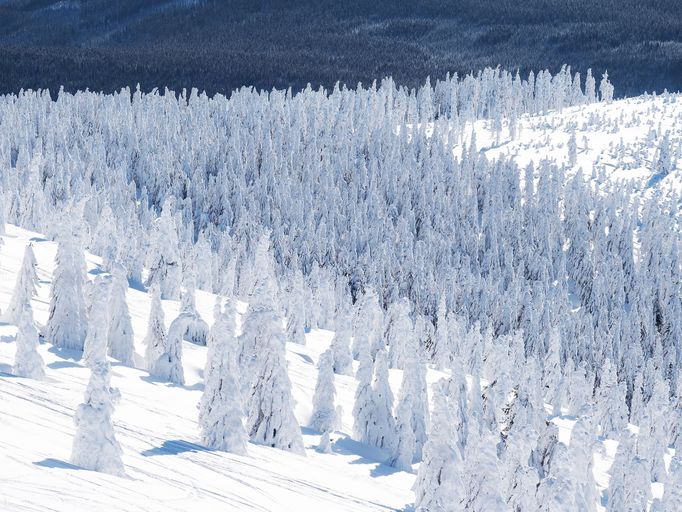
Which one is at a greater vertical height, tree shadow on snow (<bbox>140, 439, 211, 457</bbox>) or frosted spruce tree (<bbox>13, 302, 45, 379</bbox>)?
frosted spruce tree (<bbox>13, 302, 45, 379</bbox>)

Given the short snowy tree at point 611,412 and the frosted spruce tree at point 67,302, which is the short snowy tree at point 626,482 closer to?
the frosted spruce tree at point 67,302

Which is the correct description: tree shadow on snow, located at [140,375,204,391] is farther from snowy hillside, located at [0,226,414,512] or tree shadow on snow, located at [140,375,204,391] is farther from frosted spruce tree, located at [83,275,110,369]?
frosted spruce tree, located at [83,275,110,369]

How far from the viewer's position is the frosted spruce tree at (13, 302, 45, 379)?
38688 millimetres

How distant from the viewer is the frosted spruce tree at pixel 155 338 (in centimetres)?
4912

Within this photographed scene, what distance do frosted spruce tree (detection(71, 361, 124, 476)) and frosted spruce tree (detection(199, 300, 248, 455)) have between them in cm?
660

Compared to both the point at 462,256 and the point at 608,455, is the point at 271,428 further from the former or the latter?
the point at 462,256

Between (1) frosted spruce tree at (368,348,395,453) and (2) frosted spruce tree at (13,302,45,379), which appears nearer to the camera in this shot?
(2) frosted spruce tree at (13,302,45,379)

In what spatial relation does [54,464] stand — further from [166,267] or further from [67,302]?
[166,267]

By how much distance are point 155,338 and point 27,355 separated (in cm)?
1100

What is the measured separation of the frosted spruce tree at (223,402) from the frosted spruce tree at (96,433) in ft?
21.6

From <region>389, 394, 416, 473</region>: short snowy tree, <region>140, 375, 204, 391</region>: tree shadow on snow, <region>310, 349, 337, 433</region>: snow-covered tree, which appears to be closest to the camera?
<region>140, 375, 204, 391</region>: tree shadow on snow

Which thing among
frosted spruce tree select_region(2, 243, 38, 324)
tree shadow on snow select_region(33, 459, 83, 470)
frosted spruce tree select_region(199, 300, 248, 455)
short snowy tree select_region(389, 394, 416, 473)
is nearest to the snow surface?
tree shadow on snow select_region(33, 459, 83, 470)

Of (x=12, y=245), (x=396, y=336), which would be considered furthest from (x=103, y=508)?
(x=396, y=336)

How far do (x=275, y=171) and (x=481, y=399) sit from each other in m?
136
